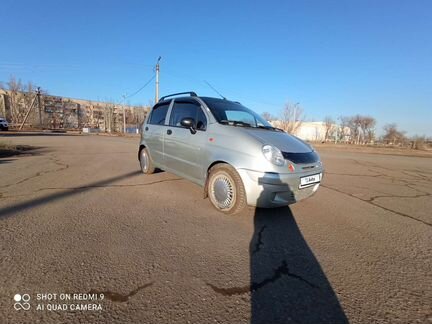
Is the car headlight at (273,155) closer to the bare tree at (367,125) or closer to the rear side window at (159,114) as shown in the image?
the rear side window at (159,114)

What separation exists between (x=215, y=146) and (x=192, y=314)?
8.06 feet

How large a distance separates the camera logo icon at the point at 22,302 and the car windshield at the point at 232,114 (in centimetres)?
316

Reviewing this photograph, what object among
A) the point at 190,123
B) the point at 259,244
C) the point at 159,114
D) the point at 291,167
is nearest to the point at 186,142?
the point at 190,123

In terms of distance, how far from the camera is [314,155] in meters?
3.78

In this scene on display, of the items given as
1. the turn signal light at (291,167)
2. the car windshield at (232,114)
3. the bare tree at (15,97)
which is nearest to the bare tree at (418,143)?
the car windshield at (232,114)

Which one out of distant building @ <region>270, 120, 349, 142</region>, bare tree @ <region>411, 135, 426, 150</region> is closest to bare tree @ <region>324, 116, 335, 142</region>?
distant building @ <region>270, 120, 349, 142</region>

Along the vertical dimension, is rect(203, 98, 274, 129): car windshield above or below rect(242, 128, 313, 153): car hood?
above

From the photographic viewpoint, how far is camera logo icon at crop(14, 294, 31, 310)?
64.6 inches

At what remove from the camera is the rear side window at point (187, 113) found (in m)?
4.00

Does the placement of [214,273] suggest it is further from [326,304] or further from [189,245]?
[326,304]

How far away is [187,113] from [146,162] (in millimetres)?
2233

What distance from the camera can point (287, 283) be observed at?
202cm

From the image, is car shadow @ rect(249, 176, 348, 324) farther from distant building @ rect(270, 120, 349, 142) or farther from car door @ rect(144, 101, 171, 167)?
distant building @ rect(270, 120, 349, 142)

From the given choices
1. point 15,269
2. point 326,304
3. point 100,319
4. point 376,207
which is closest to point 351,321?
point 326,304
